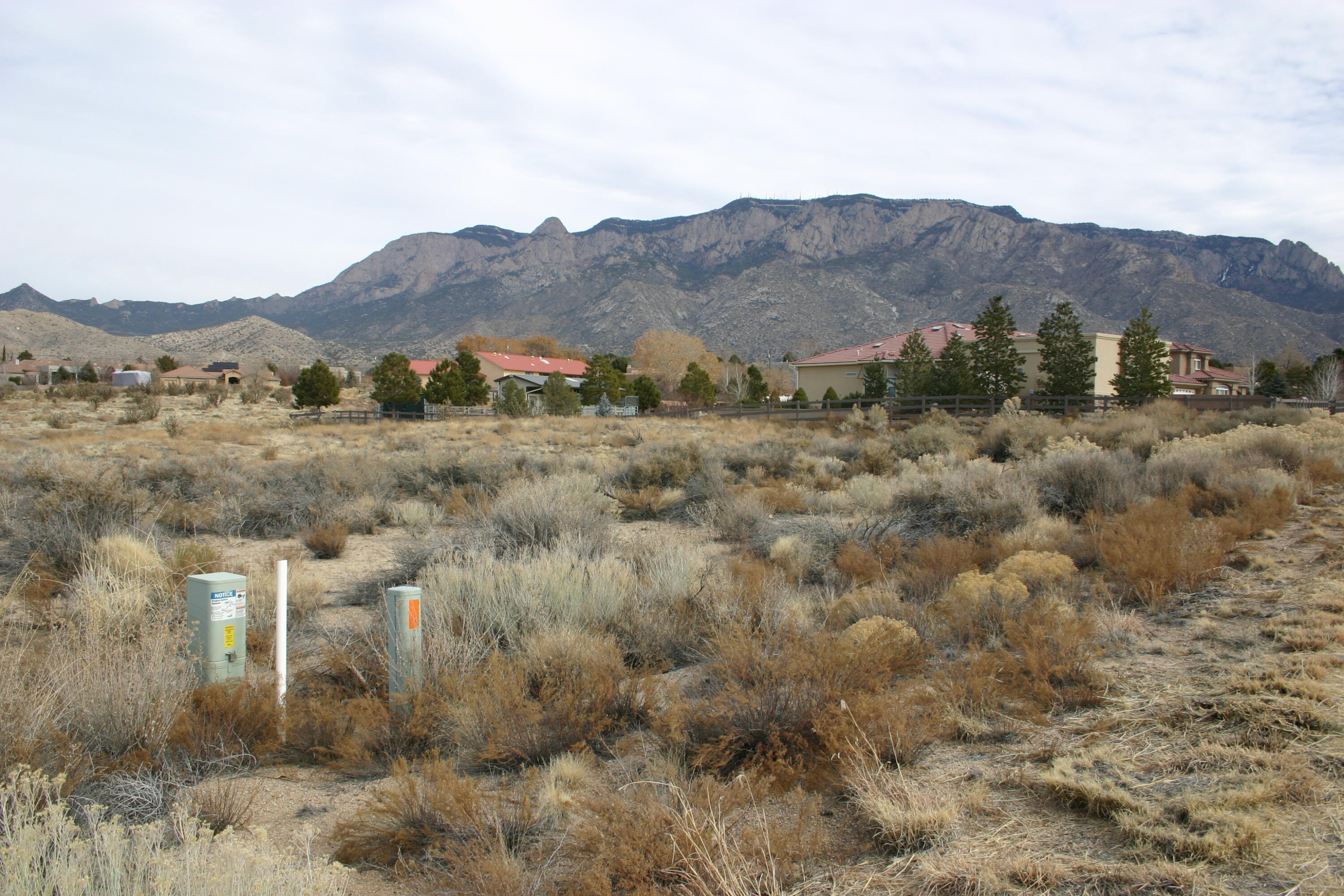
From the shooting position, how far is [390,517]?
508 inches

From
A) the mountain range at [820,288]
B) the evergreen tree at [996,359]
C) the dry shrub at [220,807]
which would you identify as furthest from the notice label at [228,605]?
the mountain range at [820,288]

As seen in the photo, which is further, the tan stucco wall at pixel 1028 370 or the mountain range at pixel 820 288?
the mountain range at pixel 820 288

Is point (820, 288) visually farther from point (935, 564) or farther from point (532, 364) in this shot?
point (935, 564)

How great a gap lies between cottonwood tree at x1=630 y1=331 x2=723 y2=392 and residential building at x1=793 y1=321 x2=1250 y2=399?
31.7 meters

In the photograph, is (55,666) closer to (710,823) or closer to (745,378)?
(710,823)

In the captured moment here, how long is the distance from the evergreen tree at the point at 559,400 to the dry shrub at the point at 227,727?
4598 cm

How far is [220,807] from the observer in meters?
3.53

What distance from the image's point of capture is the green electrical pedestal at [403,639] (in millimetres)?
4996

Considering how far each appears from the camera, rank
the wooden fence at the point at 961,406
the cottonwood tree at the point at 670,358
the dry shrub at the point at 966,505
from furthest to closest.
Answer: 1. the cottonwood tree at the point at 670,358
2. the wooden fence at the point at 961,406
3. the dry shrub at the point at 966,505

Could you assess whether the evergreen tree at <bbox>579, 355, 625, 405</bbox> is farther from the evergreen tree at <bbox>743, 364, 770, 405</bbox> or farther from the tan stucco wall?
the tan stucco wall

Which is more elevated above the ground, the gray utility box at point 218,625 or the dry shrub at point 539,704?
the gray utility box at point 218,625

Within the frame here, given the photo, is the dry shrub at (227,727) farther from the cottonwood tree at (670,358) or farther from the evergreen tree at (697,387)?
the cottonwood tree at (670,358)

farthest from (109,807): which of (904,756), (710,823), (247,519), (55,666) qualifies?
(247,519)

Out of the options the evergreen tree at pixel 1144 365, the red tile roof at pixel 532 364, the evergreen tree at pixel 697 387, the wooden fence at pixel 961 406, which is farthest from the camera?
the red tile roof at pixel 532 364
